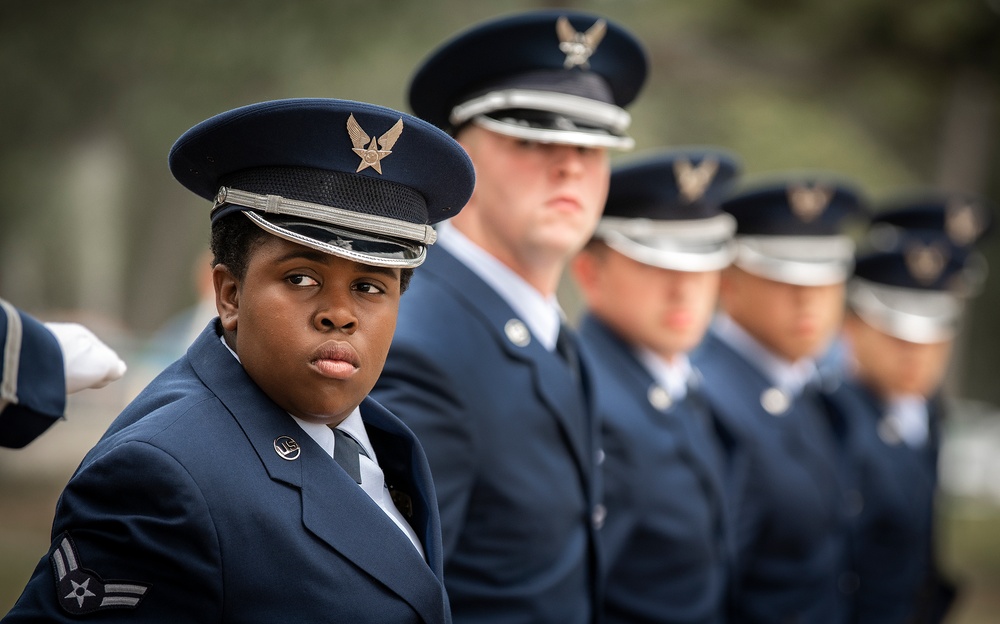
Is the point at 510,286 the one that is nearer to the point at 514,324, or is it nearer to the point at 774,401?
the point at 514,324

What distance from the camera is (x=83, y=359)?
2162 millimetres

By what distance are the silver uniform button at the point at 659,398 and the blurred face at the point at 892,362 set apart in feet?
6.52

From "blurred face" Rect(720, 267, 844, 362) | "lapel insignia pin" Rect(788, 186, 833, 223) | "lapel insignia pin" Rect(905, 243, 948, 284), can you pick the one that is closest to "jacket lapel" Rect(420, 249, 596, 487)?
"blurred face" Rect(720, 267, 844, 362)

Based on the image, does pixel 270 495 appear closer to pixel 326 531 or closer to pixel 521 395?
pixel 326 531

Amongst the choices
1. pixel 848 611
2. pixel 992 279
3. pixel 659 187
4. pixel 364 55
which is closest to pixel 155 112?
pixel 364 55

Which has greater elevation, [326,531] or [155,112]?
[326,531]

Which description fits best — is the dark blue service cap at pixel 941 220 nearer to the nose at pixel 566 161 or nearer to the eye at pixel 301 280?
the nose at pixel 566 161

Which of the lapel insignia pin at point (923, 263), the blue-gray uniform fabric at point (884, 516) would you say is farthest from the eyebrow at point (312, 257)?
the lapel insignia pin at point (923, 263)

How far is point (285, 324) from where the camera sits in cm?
179

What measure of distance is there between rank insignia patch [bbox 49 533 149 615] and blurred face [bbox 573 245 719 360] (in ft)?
7.54

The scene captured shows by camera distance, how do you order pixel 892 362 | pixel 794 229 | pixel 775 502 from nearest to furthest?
pixel 775 502 → pixel 794 229 → pixel 892 362

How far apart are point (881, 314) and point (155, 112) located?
187 inches

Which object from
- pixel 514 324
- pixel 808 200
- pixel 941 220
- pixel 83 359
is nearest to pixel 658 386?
pixel 514 324

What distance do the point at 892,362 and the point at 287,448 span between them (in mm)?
4016
